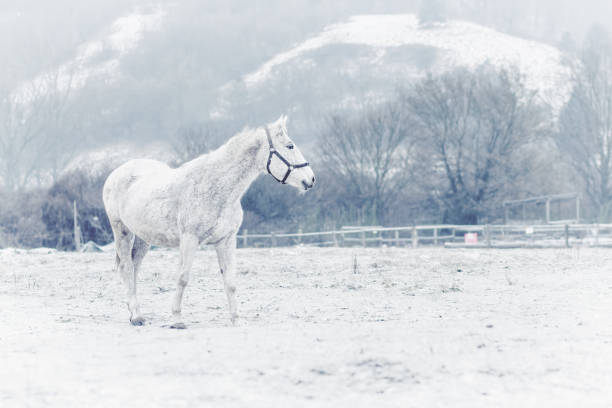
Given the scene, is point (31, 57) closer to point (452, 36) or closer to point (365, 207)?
point (365, 207)

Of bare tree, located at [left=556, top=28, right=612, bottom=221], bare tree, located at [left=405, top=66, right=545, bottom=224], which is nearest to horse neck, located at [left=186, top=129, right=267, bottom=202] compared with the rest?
bare tree, located at [left=405, top=66, right=545, bottom=224]

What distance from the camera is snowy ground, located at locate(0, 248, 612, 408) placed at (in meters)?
4.57

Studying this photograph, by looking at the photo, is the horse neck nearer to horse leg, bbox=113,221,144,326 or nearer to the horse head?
the horse head

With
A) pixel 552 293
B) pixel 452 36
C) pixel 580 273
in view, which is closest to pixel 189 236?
pixel 552 293

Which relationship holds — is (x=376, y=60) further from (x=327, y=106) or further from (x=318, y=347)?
(x=318, y=347)

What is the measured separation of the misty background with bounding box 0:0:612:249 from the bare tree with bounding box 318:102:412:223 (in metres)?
0.14

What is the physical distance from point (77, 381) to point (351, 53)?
105352mm

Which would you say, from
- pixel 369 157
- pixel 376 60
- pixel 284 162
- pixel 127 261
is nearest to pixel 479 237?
pixel 369 157

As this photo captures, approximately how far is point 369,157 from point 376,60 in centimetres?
6133

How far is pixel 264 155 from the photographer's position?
7.66 m

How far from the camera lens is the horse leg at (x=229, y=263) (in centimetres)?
777

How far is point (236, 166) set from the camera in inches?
304

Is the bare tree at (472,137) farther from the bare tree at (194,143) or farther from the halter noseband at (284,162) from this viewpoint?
the halter noseband at (284,162)

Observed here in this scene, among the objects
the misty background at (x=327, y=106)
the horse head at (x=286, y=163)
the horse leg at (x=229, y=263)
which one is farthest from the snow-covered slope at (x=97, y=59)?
the horse head at (x=286, y=163)
